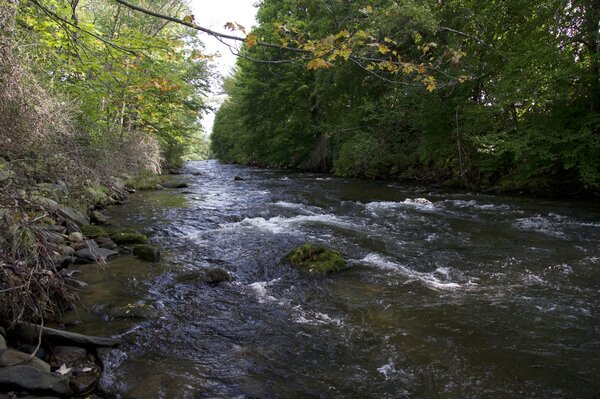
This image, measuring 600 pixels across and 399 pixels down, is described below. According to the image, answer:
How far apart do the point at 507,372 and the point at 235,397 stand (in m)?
2.33

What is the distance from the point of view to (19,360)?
9.78 feet

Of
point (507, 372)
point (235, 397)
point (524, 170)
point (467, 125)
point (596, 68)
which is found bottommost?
point (235, 397)

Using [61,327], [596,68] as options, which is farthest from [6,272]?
[596,68]

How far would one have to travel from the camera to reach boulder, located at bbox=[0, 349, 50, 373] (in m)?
2.93

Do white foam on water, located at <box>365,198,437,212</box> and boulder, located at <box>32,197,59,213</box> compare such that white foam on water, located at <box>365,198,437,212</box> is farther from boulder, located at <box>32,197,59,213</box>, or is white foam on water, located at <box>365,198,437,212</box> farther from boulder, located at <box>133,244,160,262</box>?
boulder, located at <box>32,197,59,213</box>

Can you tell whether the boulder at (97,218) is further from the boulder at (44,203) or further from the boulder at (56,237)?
the boulder at (44,203)

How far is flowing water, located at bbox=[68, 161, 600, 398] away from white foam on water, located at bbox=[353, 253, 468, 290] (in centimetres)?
3

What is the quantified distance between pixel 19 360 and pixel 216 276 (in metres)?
2.65

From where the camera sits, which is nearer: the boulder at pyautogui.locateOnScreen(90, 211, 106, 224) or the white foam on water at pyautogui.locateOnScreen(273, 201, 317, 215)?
the boulder at pyautogui.locateOnScreen(90, 211, 106, 224)

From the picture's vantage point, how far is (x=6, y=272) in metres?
Result: 3.06

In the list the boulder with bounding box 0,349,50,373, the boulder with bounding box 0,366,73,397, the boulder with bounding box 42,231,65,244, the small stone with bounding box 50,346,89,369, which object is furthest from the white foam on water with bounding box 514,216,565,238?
the boulder with bounding box 42,231,65,244

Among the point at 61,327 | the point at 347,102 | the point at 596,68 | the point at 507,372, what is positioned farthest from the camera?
the point at 347,102

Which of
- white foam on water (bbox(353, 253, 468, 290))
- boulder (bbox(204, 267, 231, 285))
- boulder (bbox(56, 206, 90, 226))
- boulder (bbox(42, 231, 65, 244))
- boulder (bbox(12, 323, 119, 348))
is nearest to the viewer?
boulder (bbox(12, 323, 119, 348))

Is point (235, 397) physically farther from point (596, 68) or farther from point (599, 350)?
point (596, 68)
